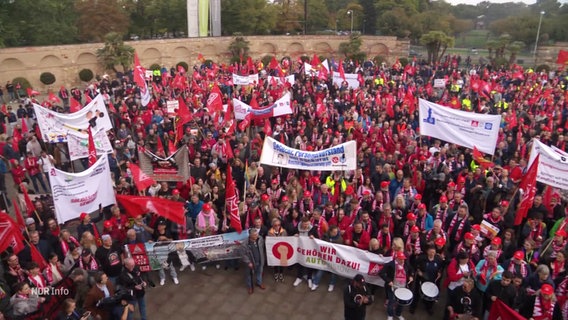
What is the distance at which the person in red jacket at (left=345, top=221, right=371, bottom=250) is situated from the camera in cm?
795

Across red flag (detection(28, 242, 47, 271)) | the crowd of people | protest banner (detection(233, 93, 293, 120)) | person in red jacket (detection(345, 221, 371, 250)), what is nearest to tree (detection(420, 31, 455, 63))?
the crowd of people

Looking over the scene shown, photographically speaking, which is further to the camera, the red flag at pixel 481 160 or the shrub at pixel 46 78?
the shrub at pixel 46 78

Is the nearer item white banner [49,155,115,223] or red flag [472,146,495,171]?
white banner [49,155,115,223]

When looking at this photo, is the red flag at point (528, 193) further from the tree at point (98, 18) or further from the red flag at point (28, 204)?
the tree at point (98, 18)

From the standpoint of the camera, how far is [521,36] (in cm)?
4719

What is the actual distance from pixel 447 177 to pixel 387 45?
36471 millimetres

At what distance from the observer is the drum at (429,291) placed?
23.4 ft

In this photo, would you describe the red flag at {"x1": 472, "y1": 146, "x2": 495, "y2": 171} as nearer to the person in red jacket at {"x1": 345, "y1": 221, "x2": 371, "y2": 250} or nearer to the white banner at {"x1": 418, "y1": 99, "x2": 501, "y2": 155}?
the white banner at {"x1": 418, "y1": 99, "x2": 501, "y2": 155}

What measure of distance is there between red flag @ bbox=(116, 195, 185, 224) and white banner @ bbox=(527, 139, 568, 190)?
24.5ft

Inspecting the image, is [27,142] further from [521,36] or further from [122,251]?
[521,36]

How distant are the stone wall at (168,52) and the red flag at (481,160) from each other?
3310 centimetres

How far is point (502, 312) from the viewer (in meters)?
5.93

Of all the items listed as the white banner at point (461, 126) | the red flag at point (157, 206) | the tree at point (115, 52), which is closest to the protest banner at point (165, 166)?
the red flag at point (157, 206)

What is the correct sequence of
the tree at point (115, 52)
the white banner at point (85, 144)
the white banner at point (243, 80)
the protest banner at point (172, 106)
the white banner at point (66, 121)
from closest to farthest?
the white banner at point (85, 144), the white banner at point (66, 121), the protest banner at point (172, 106), the white banner at point (243, 80), the tree at point (115, 52)
